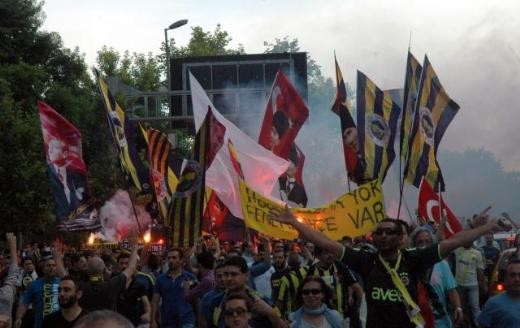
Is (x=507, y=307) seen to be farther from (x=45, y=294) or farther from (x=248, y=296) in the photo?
(x=45, y=294)

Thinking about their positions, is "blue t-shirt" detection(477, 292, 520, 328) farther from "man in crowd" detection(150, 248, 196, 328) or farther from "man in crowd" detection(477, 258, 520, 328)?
"man in crowd" detection(150, 248, 196, 328)

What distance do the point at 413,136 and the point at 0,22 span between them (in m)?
25.9

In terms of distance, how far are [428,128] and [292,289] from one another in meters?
7.01

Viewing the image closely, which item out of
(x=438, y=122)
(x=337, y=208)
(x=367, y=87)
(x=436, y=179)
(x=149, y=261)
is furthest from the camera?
(x=367, y=87)

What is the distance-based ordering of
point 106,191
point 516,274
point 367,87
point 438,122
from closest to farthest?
point 516,274 → point 438,122 → point 367,87 → point 106,191

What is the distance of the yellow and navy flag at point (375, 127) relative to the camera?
16812mm

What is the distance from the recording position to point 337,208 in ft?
29.8

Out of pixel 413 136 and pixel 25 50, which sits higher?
pixel 25 50

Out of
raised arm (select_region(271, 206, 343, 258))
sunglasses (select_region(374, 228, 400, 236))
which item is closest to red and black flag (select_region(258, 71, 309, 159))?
raised arm (select_region(271, 206, 343, 258))

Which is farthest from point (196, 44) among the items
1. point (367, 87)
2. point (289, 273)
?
point (289, 273)

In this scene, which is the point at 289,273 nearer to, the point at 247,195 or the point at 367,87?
the point at 247,195

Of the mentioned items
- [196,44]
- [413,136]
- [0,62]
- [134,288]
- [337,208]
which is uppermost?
[196,44]

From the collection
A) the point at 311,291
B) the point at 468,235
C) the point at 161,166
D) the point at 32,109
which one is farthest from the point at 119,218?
the point at 468,235

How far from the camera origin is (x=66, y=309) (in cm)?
716
